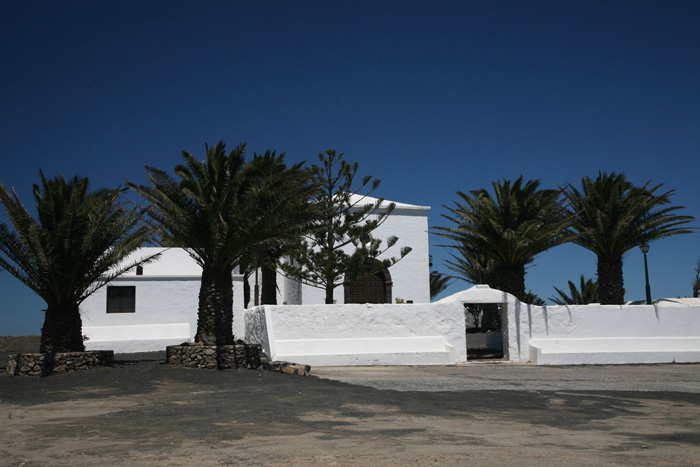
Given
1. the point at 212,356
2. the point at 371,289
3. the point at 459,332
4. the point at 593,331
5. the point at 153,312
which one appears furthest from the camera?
the point at 371,289

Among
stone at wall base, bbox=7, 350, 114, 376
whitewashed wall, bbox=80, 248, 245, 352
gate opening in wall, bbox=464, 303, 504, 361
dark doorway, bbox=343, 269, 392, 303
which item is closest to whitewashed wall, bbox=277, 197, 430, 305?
dark doorway, bbox=343, 269, 392, 303

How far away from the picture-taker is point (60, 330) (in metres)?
13.0

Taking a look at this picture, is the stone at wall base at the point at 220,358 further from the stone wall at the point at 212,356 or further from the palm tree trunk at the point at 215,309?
the palm tree trunk at the point at 215,309

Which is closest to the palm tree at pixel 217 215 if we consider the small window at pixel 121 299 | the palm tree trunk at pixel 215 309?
the palm tree trunk at pixel 215 309

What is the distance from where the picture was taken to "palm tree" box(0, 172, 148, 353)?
12727 millimetres

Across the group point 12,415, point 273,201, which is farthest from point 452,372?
point 12,415

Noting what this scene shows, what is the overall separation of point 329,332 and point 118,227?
619 cm

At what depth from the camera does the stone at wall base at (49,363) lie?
12602 mm

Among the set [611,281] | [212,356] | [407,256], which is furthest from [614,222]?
[212,356]

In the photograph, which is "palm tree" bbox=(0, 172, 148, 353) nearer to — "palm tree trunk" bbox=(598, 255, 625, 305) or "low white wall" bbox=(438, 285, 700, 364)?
"low white wall" bbox=(438, 285, 700, 364)

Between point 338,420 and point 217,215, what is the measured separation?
268 inches

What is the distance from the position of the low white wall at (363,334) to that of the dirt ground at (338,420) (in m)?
3.19

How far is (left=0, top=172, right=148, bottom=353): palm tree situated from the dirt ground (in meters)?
1.34

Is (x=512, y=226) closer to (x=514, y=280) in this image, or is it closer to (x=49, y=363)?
(x=514, y=280)
